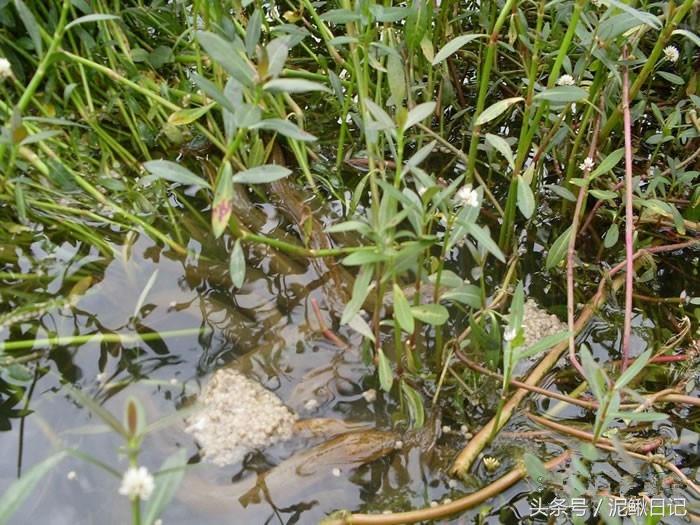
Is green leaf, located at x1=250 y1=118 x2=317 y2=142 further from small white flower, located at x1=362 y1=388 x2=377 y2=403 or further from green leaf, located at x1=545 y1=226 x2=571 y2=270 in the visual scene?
green leaf, located at x1=545 y1=226 x2=571 y2=270

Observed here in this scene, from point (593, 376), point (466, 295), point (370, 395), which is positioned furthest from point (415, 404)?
point (593, 376)

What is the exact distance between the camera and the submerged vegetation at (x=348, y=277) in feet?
4.43

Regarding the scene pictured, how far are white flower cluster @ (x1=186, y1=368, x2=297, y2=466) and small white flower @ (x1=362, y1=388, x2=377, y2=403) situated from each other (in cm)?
17

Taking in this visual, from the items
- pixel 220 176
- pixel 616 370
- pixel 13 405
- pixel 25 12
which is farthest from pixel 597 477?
pixel 25 12

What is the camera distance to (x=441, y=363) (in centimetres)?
158

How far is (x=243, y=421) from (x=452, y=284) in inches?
20.2

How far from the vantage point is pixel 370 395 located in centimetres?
155

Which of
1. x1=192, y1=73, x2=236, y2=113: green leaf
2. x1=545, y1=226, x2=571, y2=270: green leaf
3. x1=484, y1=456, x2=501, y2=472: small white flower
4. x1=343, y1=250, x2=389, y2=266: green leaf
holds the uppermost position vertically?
x1=192, y1=73, x2=236, y2=113: green leaf

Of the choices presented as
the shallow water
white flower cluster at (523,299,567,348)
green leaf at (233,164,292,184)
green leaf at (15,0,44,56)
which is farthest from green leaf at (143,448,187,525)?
green leaf at (15,0,44,56)

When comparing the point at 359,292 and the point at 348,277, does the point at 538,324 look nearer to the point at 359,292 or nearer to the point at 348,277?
the point at 348,277

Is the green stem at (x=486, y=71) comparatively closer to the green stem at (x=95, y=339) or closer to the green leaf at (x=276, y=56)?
the green leaf at (x=276, y=56)

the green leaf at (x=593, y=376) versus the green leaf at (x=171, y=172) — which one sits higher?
the green leaf at (x=171, y=172)

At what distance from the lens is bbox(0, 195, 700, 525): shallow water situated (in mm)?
1358

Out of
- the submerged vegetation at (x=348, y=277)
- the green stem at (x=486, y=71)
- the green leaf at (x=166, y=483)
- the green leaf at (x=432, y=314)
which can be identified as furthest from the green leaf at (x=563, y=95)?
the green leaf at (x=166, y=483)
